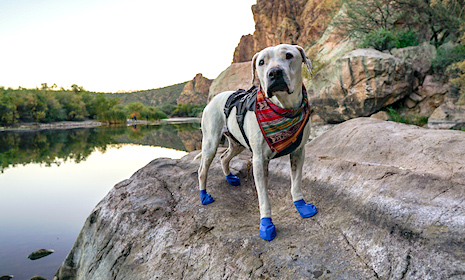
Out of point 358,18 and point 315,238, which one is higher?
point 358,18

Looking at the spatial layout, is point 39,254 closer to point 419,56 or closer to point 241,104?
point 241,104

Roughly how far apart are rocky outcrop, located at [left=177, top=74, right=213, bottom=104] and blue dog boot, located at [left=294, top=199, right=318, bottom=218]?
120 meters

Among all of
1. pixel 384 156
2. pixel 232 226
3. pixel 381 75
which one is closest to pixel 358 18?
pixel 381 75

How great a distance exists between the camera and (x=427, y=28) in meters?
12.8

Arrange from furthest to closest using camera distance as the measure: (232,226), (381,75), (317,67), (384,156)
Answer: (317,67) < (381,75) < (384,156) < (232,226)

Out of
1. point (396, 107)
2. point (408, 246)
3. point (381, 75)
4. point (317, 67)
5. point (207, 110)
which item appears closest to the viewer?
point (408, 246)

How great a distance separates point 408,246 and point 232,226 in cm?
172

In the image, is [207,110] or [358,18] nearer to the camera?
[207,110]

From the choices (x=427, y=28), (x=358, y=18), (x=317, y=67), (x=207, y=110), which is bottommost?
(x=207, y=110)

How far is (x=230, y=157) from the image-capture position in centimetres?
415

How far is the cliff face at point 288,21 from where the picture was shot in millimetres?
36831

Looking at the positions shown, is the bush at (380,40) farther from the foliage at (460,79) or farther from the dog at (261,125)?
the dog at (261,125)

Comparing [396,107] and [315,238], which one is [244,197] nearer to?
[315,238]

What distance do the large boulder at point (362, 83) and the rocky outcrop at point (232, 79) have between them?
14.9m
